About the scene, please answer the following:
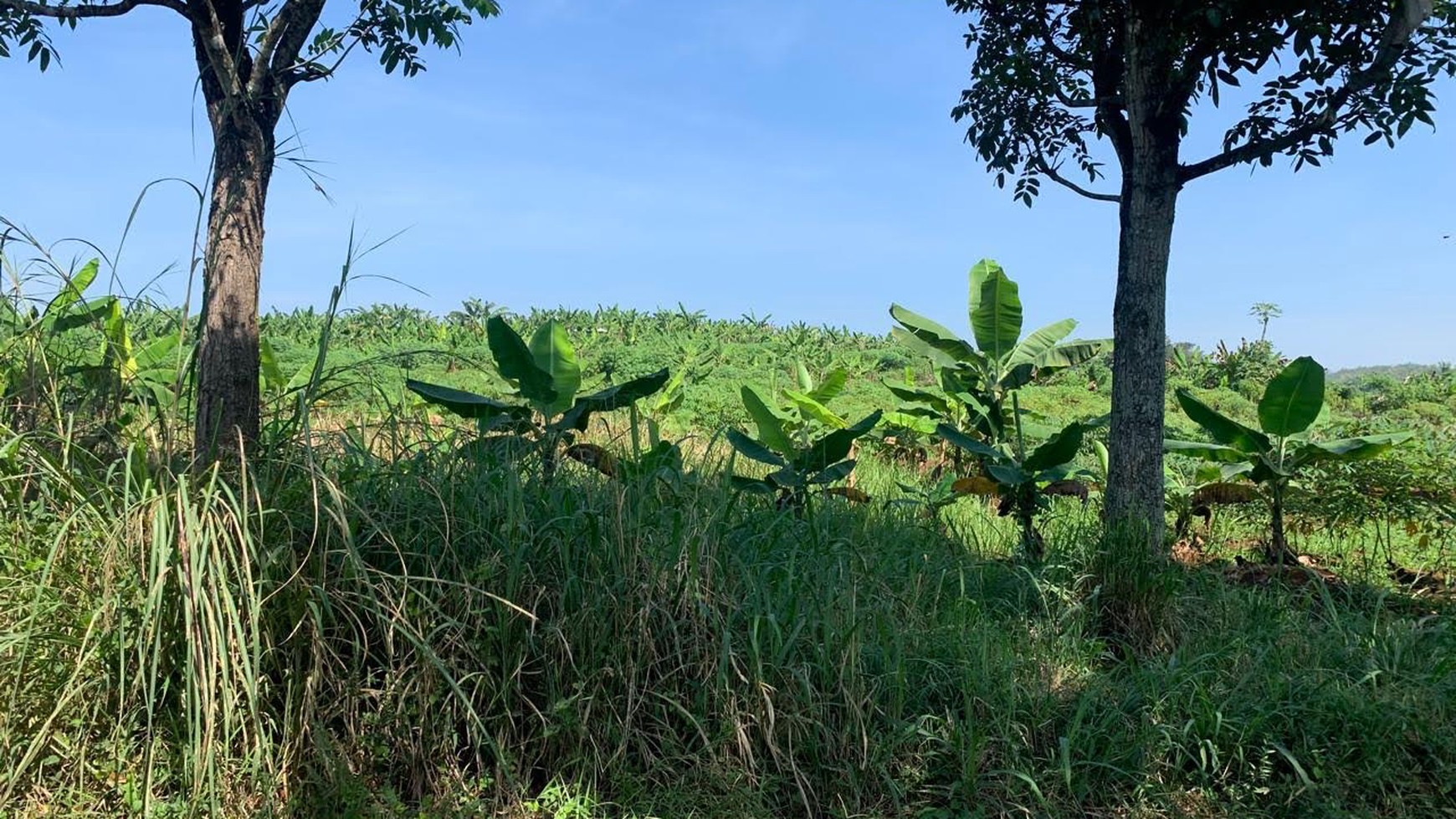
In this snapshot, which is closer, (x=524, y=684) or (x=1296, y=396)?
(x=524, y=684)

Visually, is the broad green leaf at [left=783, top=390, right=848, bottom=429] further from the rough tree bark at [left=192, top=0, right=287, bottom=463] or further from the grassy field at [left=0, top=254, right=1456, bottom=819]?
the rough tree bark at [left=192, top=0, right=287, bottom=463]

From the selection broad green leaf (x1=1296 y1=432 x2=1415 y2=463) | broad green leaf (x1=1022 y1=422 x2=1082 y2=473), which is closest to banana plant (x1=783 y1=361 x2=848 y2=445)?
broad green leaf (x1=1022 y1=422 x2=1082 y2=473)

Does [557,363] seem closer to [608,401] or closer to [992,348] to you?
[608,401]

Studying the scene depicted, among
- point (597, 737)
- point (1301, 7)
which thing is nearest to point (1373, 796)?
point (597, 737)

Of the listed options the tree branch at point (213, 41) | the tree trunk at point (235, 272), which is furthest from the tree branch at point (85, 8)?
the tree trunk at point (235, 272)

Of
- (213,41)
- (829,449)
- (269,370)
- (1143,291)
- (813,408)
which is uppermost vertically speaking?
(213,41)

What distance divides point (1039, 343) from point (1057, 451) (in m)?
1.79

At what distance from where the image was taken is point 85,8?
571 centimetres

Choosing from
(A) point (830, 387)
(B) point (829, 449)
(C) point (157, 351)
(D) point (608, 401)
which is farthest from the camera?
(A) point (830, 387)

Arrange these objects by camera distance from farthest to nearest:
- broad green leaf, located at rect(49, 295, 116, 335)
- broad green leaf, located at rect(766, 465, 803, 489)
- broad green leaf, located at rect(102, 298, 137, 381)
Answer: broad green leaf, located at rect(766, 465, 803, 489) → broad green leaf, located at rect(49, 295, 116, 335) → broad green leaf, located at rect(102, 298, 137, 381)

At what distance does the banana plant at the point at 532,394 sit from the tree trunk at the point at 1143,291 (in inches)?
111

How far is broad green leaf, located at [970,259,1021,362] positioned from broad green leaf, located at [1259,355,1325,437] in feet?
5.14

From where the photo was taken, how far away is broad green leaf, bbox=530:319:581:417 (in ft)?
18.5

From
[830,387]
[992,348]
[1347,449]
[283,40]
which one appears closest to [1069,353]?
Answer: [992,348]
